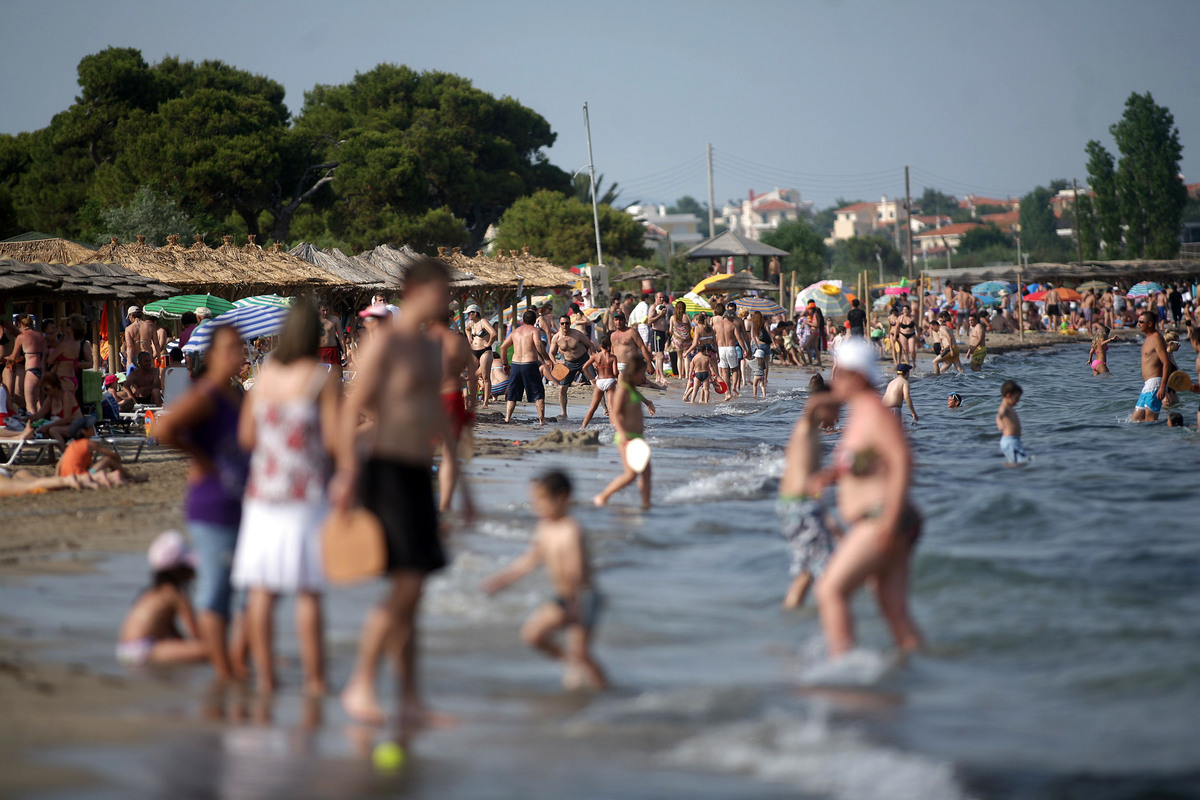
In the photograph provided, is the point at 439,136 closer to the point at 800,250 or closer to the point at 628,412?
the point at 800,250

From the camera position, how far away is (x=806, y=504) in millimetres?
6012

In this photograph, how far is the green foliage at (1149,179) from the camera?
71562mm

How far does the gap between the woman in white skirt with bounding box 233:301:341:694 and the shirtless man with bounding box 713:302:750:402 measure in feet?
57.2

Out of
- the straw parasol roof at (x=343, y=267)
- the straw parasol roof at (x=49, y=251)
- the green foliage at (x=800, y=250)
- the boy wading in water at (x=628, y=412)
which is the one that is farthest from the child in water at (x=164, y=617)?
the green foliage at (x=800, y=250)

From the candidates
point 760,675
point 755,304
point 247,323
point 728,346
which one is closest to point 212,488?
point 760,675

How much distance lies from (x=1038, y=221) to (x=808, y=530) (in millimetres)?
157524

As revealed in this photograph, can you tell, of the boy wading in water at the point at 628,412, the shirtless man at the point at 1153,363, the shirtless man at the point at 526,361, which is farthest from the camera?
the shirtless man at the point at 526,361

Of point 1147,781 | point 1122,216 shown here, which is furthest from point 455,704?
point 1122,216

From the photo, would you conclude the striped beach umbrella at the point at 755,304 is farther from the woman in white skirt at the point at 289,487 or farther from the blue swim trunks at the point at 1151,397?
the woman in white skirt at the point at 289,487

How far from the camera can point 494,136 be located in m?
57.7

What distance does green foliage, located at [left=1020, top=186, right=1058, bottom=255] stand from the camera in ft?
469

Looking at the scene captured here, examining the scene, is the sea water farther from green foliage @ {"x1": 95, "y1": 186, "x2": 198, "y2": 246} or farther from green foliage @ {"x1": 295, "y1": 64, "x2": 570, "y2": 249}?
green foliage @ {"x1": 295, "y1": 64, "x2": 570, "y2": 249}

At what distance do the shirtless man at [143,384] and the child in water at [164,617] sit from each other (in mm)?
10246

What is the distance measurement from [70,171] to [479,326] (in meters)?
31.6
